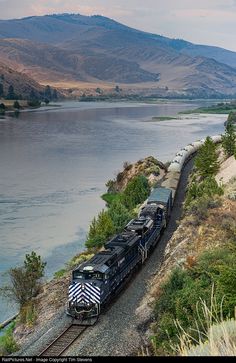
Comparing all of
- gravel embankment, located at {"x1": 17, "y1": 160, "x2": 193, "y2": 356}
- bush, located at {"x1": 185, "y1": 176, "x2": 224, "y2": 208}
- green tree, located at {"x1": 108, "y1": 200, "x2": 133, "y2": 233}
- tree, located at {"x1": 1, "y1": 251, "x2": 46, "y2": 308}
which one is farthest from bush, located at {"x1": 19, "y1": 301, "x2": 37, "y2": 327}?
bush, located at {"x1": 185, "y1": 176, "x2": 224, "y2": 208}

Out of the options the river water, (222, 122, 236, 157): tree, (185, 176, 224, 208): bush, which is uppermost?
(222, 122, 236, 157): tree

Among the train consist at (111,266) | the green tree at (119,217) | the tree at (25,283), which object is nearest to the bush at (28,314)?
the tree at (25,283)

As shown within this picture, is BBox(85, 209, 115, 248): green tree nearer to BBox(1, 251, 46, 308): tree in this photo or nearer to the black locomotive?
the black locomotive

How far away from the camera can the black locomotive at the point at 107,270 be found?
20.6 m

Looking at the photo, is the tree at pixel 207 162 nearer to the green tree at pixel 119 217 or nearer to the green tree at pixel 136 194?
the green tree at pixel 136 194

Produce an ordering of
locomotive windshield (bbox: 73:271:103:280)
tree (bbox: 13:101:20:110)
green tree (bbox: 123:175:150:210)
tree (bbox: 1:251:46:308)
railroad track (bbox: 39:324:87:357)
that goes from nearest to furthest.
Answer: railroad track (bbox: 39:324:87:357) → locomotive windshield (bbox: 73:271:103:280) → tree (bbox: 1:251:46:308) → green tree (bbox: 123:175:150:210) → tree (bbox: 13:101:20:110)

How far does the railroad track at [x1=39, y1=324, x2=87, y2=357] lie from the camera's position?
18203mm

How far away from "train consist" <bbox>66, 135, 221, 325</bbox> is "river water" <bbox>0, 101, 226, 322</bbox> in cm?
719

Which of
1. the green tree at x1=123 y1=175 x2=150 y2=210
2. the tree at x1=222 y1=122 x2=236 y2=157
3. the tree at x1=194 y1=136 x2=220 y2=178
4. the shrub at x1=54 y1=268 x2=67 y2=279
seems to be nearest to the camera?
the shrub at x1=54 y1=268 x2=67 y2=279

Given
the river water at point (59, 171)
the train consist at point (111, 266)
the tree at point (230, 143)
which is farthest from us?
the tree at point (230, 143)

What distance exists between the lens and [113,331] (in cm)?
1994

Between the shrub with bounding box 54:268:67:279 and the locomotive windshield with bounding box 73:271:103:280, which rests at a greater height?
the locomotive windshield with bounding box 73:271:103:280

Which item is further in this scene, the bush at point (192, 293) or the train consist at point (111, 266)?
the train consist at point (111, 266)

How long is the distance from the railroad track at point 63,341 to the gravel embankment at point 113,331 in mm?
210
